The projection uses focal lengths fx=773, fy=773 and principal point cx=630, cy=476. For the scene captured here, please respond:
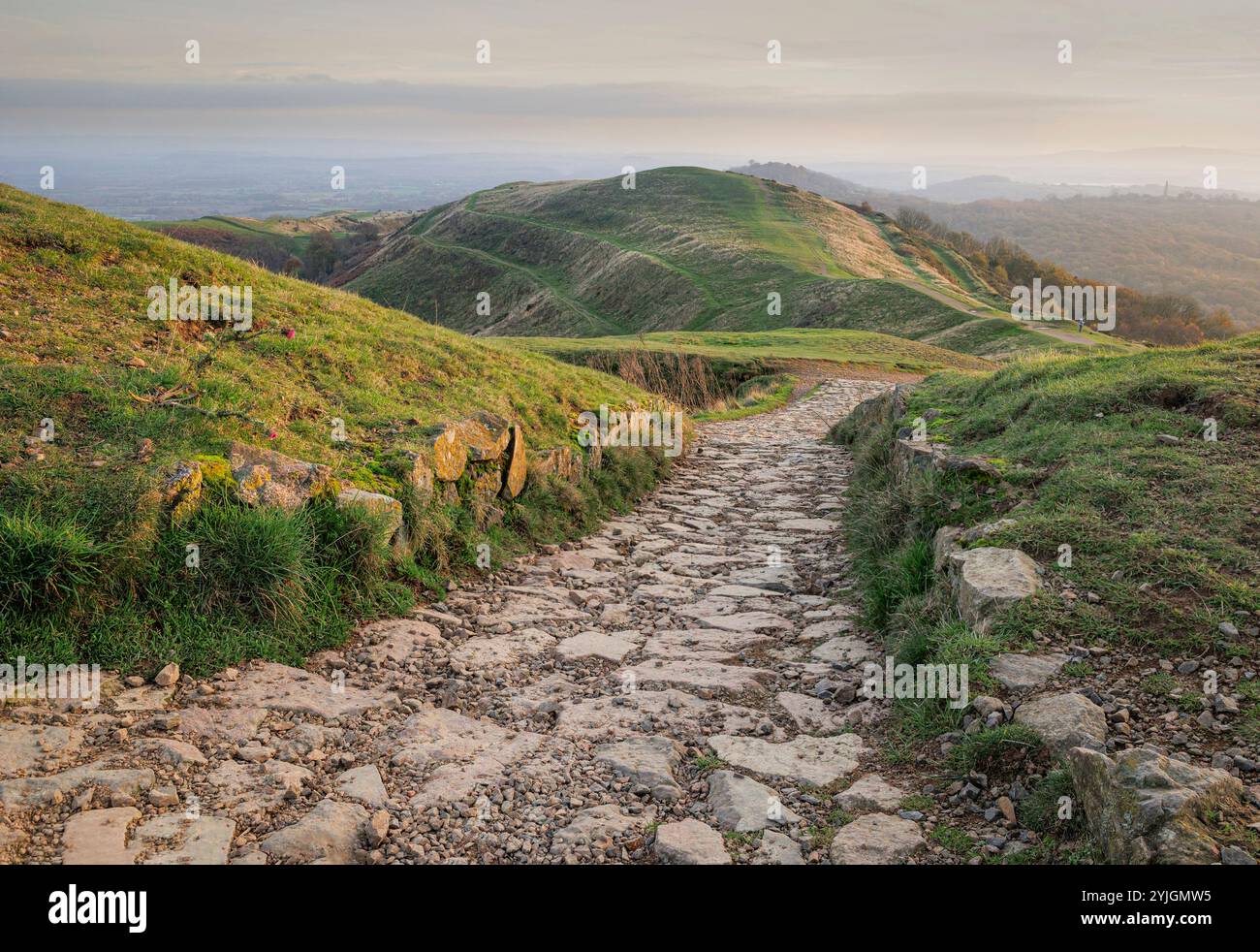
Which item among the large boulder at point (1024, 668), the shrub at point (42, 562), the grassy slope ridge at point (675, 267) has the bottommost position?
the large boulder at point (1024, 668)

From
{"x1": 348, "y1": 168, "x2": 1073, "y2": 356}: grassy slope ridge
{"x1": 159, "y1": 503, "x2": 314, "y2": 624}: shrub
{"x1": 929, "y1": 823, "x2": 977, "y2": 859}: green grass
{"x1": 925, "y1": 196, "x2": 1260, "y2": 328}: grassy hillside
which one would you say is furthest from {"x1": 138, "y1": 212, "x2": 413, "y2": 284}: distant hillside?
{"x1": 925, "y1": 196, "x2": 1260, "y2": 328}: grassy hillside

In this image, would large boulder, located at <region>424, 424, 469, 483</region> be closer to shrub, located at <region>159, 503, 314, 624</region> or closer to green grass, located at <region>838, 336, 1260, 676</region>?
shrub, located at <region>159, 503, 314, 624</region>

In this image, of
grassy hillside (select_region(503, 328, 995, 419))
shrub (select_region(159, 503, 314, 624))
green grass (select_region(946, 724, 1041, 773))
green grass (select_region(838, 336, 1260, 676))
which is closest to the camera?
green grass (select_region(946, 724, 1041, 773))

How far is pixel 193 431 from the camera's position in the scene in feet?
20.6

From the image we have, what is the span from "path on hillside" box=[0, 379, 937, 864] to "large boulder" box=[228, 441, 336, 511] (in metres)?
1.24

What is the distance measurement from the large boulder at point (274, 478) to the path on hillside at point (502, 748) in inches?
48.6

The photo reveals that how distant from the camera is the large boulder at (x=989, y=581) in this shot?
509 centimetres

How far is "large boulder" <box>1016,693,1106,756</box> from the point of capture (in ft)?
12.4

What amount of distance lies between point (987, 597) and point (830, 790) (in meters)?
1.83

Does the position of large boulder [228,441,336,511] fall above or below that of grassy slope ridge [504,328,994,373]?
below

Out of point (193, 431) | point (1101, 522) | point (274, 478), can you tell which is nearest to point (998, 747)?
point (1101, 522)

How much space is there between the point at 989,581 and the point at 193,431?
245 inches

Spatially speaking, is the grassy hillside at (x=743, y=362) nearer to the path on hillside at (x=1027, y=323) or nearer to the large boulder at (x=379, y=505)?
the path on hillside at (x=1027, y=323)

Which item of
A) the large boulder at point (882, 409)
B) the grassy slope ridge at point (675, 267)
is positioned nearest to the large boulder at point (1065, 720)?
the large boulder at point (882, 409)
